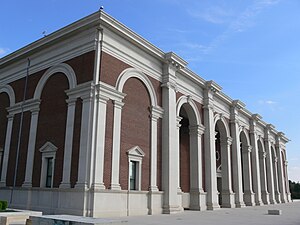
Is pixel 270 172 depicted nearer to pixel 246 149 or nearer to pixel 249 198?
pixel 246 149

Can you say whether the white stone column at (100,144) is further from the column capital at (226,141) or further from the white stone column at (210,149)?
the column capital at (226,141)

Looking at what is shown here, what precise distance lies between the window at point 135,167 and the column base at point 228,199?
13649mm

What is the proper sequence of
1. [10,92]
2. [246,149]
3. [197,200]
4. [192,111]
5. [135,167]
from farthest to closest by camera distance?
1. [246,149]
2. [192,111]
3. [197,200]
4. [10,92]
5. [135,167]

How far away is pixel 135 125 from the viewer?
1936cm

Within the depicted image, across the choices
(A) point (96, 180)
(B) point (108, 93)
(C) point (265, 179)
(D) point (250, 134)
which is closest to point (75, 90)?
(B) point (108, 93)

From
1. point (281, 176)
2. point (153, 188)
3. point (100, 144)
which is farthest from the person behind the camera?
point (281, 176)

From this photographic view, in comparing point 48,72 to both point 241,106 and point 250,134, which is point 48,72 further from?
point 250,134

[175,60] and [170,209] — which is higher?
[175,60]

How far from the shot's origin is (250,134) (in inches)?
1511

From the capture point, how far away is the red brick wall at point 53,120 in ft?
59.1

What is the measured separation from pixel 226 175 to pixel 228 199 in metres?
2.23

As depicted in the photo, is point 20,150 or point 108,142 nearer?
point 108,142

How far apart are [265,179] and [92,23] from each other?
107 feet

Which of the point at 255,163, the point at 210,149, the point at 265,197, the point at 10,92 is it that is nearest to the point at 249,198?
the point at 255,163
